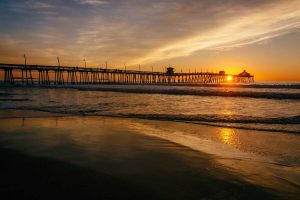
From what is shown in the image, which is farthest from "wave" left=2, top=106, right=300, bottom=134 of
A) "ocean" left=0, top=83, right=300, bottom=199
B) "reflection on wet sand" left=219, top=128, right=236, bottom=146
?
"reflection on wet sand" left=219, top=128, right=236, bottom=146

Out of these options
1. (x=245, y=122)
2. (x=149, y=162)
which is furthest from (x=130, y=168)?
(x=245, y=122)

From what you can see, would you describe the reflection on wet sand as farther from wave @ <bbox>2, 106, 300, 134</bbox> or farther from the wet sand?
wave @ <bbox>2, 106, 300, 134</bbox>

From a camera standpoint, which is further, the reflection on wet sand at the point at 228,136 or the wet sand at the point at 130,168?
the reflection on wet sand at the point at 228,136

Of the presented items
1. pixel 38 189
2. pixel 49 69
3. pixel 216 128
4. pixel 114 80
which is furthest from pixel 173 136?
pixel 114 80

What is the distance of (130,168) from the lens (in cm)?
457

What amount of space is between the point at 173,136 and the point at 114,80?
322 ft

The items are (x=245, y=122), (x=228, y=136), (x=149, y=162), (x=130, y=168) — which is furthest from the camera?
(x=245, y=122)

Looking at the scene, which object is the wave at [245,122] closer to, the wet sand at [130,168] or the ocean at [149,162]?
the ocean at [149,162]

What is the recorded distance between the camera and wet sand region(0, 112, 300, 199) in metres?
3.55

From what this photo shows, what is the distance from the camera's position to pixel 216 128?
29.8 feet

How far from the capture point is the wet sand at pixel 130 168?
11.7 feet

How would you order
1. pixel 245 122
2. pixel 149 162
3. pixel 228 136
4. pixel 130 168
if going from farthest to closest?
pixel 245 122 → pixel 228 136 → pixel 149 162 → pixel 130 168

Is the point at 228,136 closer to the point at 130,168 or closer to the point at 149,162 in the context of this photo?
the point at 149,162

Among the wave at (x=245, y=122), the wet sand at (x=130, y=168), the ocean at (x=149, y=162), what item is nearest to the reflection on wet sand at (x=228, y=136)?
the ocean at (x=149, y=162)
